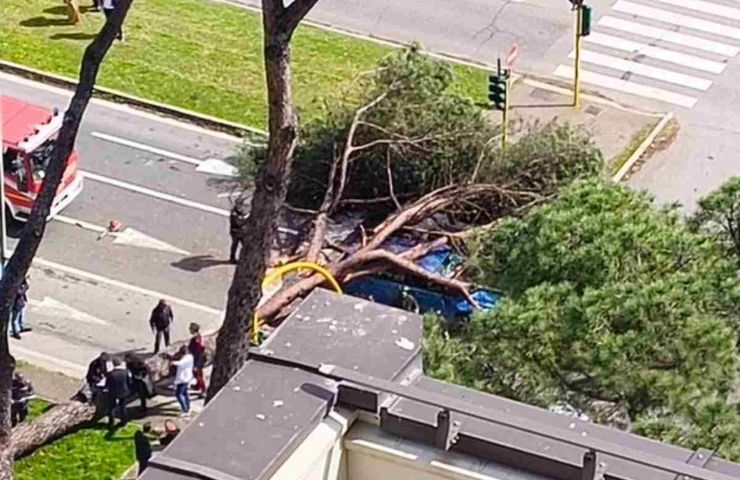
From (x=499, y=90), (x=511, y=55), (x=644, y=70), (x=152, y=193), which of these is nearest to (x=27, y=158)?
(x=152, y=193)

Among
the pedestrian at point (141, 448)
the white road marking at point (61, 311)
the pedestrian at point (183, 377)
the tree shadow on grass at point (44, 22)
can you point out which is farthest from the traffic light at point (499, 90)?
the pedestrian at point (141, 448)

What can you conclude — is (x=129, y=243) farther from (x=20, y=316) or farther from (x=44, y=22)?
(x=44, y=22)

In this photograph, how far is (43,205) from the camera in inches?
765

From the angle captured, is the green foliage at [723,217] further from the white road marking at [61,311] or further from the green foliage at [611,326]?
the white road marking at [61,311]

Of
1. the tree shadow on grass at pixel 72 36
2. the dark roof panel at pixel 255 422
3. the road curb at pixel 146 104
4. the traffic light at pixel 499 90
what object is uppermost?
the dark roof panel at pixel 255 422

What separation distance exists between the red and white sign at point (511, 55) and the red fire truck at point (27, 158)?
25.5 ft

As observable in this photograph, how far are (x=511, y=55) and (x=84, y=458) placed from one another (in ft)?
38.6

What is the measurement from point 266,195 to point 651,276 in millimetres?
4575

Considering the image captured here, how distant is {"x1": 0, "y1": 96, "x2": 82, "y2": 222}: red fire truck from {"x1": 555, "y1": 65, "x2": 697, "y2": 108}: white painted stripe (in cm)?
994

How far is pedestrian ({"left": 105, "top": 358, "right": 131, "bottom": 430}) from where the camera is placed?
22.5m

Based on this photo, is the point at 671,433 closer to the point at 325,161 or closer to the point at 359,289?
the point at 359,289

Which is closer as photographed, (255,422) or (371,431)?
(255,422)

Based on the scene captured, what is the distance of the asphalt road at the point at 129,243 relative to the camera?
84.6ft

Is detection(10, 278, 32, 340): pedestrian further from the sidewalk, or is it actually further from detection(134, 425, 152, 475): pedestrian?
the sidewalk
